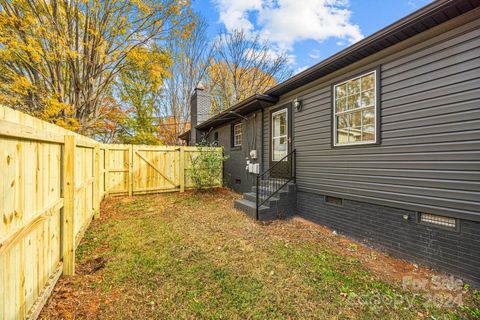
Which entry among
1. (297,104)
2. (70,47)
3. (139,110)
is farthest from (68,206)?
(139,110)

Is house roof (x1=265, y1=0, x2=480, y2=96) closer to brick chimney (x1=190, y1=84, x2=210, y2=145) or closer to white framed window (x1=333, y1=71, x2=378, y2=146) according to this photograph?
white framed window (x1=333, y1=71, x2=378, y2=146)

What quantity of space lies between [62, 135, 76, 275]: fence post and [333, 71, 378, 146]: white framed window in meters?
4.54

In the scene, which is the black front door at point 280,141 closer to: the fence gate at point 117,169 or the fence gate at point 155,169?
the fence gate at point 155,169

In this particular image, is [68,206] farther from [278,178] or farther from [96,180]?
[278,178]

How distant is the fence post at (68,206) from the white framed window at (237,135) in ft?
21.0

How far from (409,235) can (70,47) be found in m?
9.76

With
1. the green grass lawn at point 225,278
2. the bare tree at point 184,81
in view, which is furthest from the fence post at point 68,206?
the bare tree at point 184,81

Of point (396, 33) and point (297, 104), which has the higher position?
point (396, 33)

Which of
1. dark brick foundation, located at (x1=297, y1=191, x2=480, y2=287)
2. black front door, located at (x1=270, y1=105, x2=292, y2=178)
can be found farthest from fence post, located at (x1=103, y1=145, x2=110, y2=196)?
dark brick foundation, located at (x1=297, y1=191, x2=480, y2=287)

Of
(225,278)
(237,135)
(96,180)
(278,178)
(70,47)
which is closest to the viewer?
(225,278)

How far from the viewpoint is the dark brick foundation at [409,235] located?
8.95 feet

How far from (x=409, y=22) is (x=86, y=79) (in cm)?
881

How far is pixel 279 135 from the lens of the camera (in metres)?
6.49

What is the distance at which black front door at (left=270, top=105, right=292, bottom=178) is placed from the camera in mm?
5938
